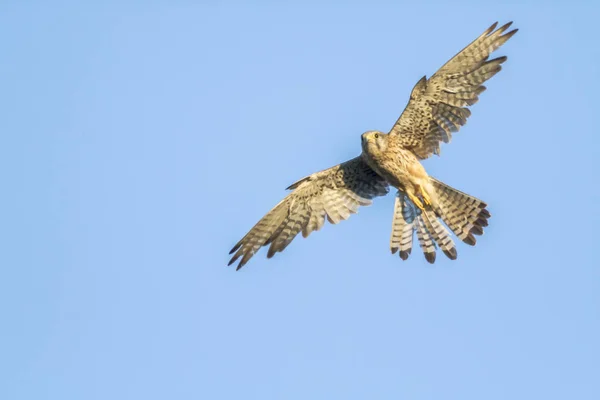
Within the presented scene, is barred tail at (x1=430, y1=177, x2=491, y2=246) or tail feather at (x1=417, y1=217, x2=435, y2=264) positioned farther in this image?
tail feather at (x1=417, y1=217, x2=435, y2=264)

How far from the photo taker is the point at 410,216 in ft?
49.7

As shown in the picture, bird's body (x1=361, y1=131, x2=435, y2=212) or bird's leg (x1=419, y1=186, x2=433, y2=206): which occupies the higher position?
bird's body (x1=361, y1=131, x2=435, y2=212)

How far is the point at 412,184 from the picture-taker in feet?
48.1

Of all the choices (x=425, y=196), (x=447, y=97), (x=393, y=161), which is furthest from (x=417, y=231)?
(x=447, y=97)

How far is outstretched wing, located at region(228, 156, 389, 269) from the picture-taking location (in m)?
15.0

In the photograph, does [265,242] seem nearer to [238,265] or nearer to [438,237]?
[238,265]

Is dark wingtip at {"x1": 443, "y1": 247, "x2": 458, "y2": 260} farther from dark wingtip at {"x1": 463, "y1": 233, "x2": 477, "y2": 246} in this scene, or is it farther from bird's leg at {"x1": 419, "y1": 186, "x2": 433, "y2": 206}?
bird's leg at {"x1": 419, "y1": 186, "x2": 433, "y2": 206}

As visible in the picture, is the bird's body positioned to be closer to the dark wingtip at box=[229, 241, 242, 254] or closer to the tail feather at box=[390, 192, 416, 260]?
the tail feather at box=[390, 192, 416, 260]

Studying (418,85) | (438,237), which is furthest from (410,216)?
(418,85)

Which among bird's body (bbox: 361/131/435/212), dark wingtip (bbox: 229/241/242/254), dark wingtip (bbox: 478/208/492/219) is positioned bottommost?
dark wingtip (bbox: 478/208/492/219)

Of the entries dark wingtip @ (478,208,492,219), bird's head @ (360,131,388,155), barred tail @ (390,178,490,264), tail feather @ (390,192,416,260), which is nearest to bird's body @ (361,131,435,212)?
bird's head @ (360,131,388,155)

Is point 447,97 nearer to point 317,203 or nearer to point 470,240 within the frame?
point 470,240

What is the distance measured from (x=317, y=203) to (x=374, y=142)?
1348 millimetres

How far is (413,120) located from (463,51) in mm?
1070
